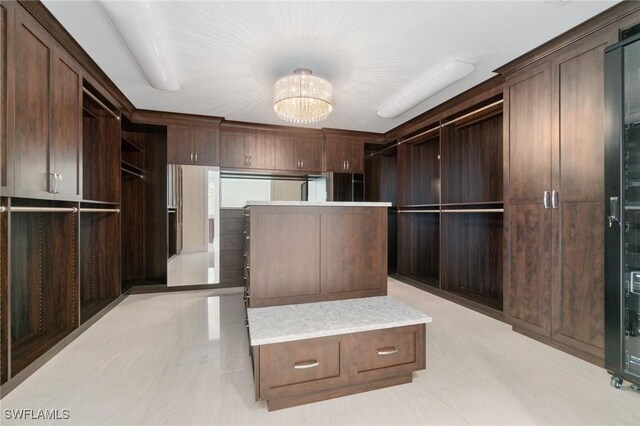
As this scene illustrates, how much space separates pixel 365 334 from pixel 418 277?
310cm

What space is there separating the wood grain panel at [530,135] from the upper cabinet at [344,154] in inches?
105

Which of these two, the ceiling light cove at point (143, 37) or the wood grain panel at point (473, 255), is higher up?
the ceiling light cove at point (143, 37)

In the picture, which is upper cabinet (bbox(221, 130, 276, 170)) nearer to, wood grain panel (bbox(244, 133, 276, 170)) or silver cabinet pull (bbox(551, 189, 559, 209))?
wood grain panel (bbox(244, 133, 276, 170))

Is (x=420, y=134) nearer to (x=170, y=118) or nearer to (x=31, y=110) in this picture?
(x=170, y=118)

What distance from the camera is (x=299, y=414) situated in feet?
5.18

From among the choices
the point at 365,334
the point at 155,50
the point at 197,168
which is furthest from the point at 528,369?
the point at 197,168

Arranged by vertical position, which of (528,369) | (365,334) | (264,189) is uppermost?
(264,189)

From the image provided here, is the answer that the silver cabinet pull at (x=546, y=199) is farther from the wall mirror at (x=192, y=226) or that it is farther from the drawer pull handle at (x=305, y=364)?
the wall mirror at (x=192, y=226)

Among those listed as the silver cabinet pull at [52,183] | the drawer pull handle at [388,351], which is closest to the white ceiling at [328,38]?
the silver cabinet pull at [52,183]

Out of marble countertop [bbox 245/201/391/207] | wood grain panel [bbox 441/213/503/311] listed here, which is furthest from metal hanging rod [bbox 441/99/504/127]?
marble countertop [bbox 245/201/391/207]

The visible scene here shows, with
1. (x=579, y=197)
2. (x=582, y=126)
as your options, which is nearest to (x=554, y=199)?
(x=579, y=197)

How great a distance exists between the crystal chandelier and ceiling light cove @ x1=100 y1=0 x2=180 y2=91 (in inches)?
39.6

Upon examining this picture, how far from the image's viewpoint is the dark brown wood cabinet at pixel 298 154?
15.7 feet

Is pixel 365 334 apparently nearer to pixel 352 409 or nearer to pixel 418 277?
pixel 352 409
